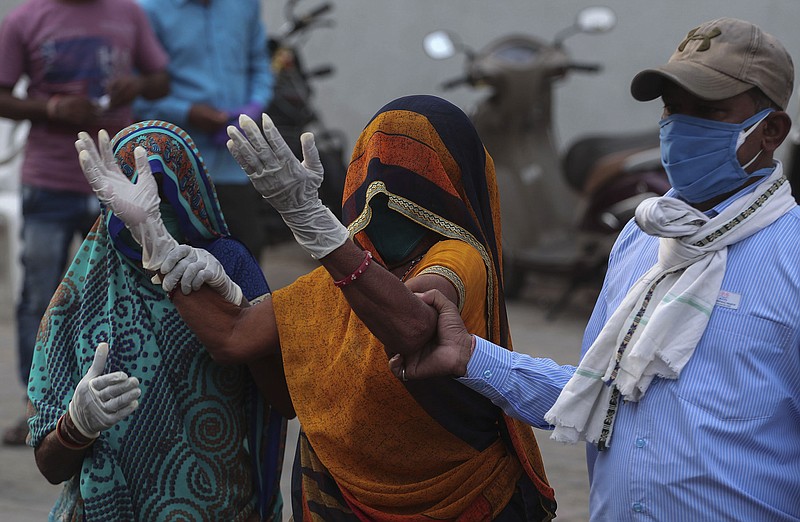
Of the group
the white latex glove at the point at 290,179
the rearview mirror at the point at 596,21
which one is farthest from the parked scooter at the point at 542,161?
the white latex glove at the point at 290,179

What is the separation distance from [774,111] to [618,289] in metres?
0.48

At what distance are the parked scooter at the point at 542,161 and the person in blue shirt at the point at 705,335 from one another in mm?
5131

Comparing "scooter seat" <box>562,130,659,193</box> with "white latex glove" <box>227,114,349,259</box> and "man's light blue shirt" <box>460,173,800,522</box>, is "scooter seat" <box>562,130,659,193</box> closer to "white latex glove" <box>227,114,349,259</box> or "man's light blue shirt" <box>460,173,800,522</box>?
"man's light blue shirt" <box>460,173,800,522</box>

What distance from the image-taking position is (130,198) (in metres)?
2.38

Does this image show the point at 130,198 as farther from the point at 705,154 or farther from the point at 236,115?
the point at 236,115

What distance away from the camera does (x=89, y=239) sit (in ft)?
8.72

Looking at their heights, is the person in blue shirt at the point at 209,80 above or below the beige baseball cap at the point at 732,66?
below

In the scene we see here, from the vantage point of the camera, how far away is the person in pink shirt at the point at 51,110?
16.4 feet

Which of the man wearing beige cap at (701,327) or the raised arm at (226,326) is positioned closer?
the man wearing beige cap at (701,327)

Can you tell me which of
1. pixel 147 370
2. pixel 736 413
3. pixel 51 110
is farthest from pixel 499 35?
pixel 736 413

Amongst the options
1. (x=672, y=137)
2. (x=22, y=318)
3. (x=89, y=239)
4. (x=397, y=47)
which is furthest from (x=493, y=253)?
(x=397, y=47)

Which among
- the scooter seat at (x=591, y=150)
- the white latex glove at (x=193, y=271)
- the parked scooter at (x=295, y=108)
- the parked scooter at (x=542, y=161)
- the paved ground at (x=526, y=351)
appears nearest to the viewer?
the white latex glove at (x=193, y=271)

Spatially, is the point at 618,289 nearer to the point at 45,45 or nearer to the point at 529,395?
the point at 529,395

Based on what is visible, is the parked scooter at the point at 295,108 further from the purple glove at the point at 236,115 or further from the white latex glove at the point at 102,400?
the white latex glove at the point at 102,400
